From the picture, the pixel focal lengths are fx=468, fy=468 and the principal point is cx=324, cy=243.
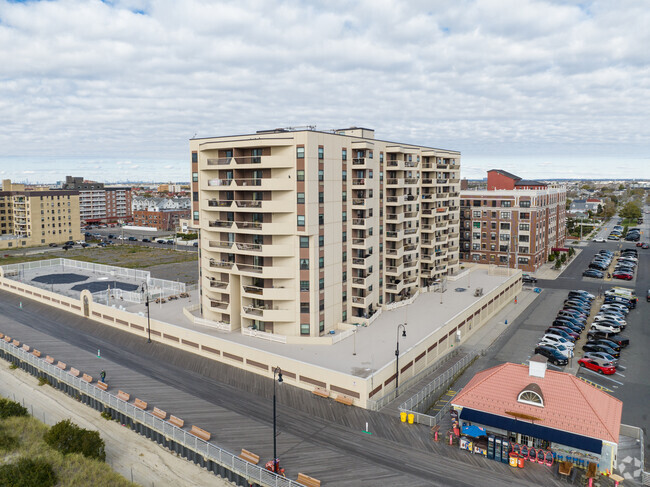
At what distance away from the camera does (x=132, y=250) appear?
152 metres

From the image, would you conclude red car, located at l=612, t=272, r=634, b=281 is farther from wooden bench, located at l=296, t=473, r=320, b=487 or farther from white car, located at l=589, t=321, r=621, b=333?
wooden bench, located at l=296, t=473, r=320, b=487

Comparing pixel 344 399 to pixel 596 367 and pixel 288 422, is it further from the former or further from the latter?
pixel 596 367

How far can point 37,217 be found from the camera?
537 ft

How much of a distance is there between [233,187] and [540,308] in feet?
181

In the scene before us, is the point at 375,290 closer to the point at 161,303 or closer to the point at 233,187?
the point at 233,187

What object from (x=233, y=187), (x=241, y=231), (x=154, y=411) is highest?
(x=233, y=187)

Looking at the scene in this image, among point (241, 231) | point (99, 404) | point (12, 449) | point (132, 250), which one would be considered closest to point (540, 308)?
point (241, 231)

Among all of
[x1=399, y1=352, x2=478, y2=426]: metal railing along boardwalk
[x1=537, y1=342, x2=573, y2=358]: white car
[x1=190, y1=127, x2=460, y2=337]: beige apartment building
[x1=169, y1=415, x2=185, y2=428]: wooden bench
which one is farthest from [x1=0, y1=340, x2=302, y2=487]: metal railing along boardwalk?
[x1=537, y1=342, x2=573, y2=358]: white car

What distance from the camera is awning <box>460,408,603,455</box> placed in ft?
101

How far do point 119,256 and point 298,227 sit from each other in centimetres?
10712

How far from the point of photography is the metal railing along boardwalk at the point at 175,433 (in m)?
31.3

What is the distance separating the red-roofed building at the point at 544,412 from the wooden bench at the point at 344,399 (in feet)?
31.3

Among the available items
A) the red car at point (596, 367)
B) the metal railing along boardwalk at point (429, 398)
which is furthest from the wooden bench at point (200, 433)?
the red car at point (596, 367)

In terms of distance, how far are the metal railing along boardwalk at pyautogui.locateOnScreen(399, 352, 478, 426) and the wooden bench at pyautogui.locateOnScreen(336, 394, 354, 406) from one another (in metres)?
4.49
